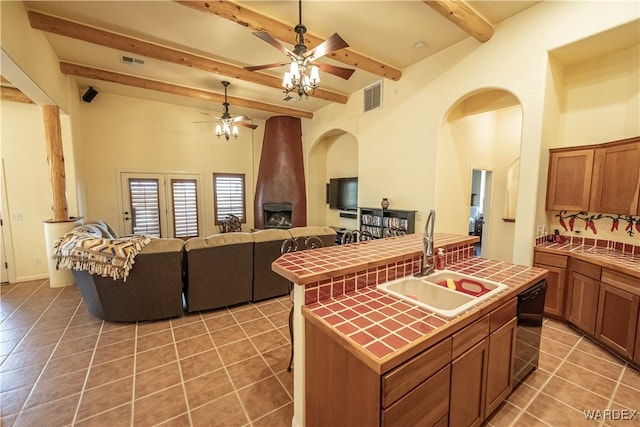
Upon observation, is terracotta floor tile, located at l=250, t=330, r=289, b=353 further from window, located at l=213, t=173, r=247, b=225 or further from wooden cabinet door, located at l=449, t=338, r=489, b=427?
window, located at l=213, t=173, r=247, b=225

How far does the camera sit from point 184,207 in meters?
6.63

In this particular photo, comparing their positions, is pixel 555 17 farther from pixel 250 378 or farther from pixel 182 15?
pixel 250 378

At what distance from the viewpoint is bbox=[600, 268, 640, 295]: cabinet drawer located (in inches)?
87.9

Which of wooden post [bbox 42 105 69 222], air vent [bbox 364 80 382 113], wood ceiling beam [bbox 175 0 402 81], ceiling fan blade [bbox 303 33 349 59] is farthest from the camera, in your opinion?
air vent [bbox 364 80 382 113]

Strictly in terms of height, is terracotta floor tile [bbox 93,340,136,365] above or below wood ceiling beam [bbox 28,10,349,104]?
below

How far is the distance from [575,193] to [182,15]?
196 inches

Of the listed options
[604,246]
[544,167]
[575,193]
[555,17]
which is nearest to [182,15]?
[555,17]

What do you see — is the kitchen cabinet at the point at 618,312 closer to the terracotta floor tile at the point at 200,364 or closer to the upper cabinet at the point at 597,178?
the upper cabinet at the point at 597,178

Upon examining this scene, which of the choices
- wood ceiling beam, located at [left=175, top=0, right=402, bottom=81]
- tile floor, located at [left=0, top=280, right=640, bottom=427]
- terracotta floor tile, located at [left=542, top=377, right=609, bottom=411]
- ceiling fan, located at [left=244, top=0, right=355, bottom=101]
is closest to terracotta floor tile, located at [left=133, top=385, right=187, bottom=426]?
tile floor, located at [left=0, top=280, right=640, bottom=427]

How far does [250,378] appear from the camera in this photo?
7.16 ft

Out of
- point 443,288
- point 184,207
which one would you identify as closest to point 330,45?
point 443,288

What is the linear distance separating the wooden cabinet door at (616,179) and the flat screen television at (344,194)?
4.01m

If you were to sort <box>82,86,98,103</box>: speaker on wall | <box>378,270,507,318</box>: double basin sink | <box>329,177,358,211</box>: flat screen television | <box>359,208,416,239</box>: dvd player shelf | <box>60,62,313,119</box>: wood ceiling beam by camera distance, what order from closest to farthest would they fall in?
<box>378,270,507,318</box>: double basin sink < <box>60,62,313,119</box>: wood ceiling beam < <box>359,208,416,239</box>: dvd player shelf < <box>82,86,98,103</box>: speaker on wall < <box>329,177,358,211</box>: flat screen television

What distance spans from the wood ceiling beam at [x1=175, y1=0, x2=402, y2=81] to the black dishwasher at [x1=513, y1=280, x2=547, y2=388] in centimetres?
336
